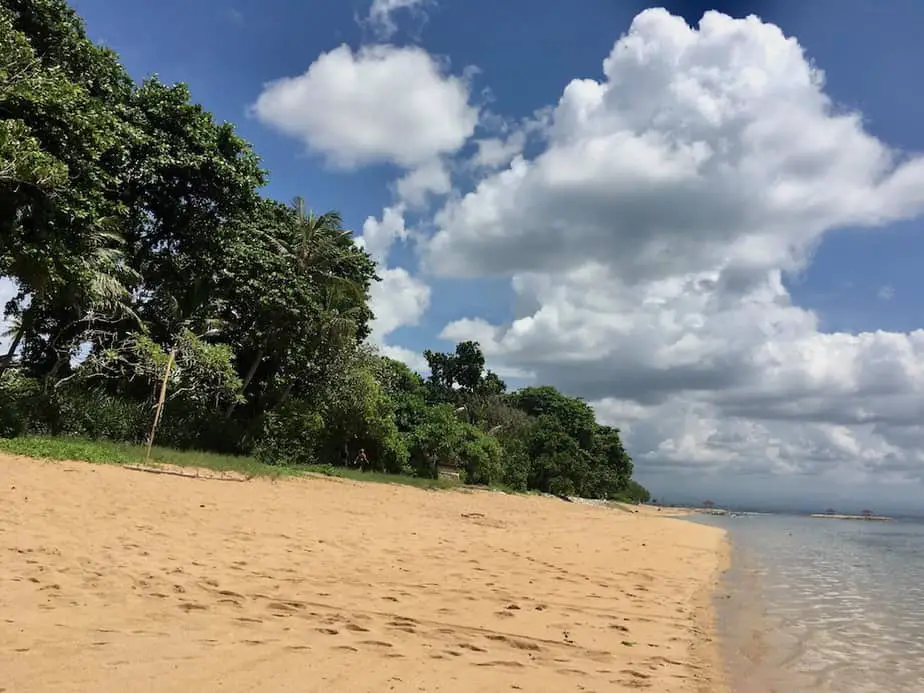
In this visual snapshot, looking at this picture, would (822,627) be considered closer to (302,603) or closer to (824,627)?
(824,627)

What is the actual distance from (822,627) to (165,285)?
2327cm

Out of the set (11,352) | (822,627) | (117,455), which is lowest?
(822,627)

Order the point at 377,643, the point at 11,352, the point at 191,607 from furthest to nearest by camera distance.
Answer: the point at 11,352 → the point at 191,607 → the point at 377,643

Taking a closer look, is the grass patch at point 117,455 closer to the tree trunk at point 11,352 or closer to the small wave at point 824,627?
the tree trunk at point 11,352

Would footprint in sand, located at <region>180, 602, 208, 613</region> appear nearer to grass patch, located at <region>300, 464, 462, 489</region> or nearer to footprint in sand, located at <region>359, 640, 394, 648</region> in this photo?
footprint in sand, located at <region>359, 640, 394, 648</region>

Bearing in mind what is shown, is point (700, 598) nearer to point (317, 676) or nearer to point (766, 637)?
point (766, 637)

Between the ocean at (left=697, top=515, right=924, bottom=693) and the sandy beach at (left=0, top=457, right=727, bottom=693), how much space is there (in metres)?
0.40

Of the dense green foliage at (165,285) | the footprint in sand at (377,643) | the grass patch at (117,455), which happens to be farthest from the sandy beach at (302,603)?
the dense green foliage at (165,285)

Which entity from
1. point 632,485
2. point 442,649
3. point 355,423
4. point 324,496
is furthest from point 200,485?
point 632,485

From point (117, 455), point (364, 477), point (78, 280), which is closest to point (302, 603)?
point (117, 455)

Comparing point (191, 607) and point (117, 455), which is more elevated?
point (117, 455)

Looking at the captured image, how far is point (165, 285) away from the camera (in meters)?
24.2

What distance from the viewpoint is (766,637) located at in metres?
6.98

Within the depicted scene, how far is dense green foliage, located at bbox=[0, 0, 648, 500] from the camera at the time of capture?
16.4m
